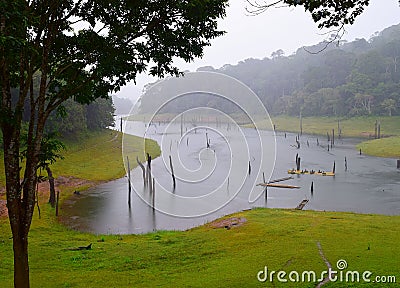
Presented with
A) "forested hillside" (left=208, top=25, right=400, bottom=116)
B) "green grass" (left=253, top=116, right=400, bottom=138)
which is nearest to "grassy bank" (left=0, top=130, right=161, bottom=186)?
"forested hillside" (left=208, top=25, right=400, bottom=116)

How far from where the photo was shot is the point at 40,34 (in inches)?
275

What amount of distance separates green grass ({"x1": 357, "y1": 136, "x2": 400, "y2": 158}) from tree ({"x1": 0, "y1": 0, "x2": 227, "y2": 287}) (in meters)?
42.4

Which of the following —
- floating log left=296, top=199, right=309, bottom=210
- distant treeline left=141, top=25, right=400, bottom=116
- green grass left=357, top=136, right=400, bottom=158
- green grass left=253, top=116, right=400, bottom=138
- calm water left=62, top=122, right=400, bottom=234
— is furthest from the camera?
distant treeline left=141, top=25, right=400, bottom=116

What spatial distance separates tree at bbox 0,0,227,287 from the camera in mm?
6859

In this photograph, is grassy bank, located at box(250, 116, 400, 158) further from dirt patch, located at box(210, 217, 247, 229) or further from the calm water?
dirt patch, located at box(210, 217, 247, 229)

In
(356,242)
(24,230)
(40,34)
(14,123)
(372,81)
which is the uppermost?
(372,81)

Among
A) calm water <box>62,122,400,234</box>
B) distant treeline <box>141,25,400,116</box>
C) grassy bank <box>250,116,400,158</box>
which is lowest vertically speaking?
calm water <box>62,122,400,234</box>

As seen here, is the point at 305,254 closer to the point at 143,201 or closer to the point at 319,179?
the point at 143,201

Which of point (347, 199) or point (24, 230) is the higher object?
point (24, 230)

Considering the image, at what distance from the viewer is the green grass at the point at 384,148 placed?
44531 mm

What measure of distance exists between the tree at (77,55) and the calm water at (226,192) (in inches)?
498

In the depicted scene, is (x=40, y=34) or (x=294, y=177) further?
(x=294, y=177)

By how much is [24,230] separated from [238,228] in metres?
9.76

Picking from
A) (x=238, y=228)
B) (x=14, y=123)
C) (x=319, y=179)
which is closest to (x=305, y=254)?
(x=238, y=228)
